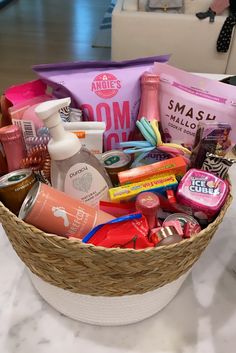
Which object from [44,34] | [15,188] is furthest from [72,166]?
[44,34]

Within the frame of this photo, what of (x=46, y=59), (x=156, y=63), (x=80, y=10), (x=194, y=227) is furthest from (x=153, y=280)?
(x=80, y=10)

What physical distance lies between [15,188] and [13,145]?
8cm

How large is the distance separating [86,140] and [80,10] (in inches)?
157

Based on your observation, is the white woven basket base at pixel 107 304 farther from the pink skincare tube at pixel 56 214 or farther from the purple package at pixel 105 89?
the purple package at pixel 105 89

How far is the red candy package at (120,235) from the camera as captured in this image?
15.1 inches

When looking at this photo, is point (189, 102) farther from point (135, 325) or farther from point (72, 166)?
point (135, 325)

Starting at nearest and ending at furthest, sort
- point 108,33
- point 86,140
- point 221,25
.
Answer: point 86,140 < point 221,25 < point 108,33

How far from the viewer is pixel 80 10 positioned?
4.09 meters

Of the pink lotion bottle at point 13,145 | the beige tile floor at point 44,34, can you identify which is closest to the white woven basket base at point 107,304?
the pink lotion bottle at point 13,145

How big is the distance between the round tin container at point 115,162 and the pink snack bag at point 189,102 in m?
0.09

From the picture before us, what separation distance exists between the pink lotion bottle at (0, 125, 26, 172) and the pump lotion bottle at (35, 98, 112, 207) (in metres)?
0.07

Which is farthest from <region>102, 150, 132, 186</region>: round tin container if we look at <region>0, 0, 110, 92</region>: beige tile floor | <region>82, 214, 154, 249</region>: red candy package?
<region>0, 0, 110, 92</region>: beige tile floor

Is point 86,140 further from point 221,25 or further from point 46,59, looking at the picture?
point 46,59

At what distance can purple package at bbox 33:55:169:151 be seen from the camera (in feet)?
1.84
